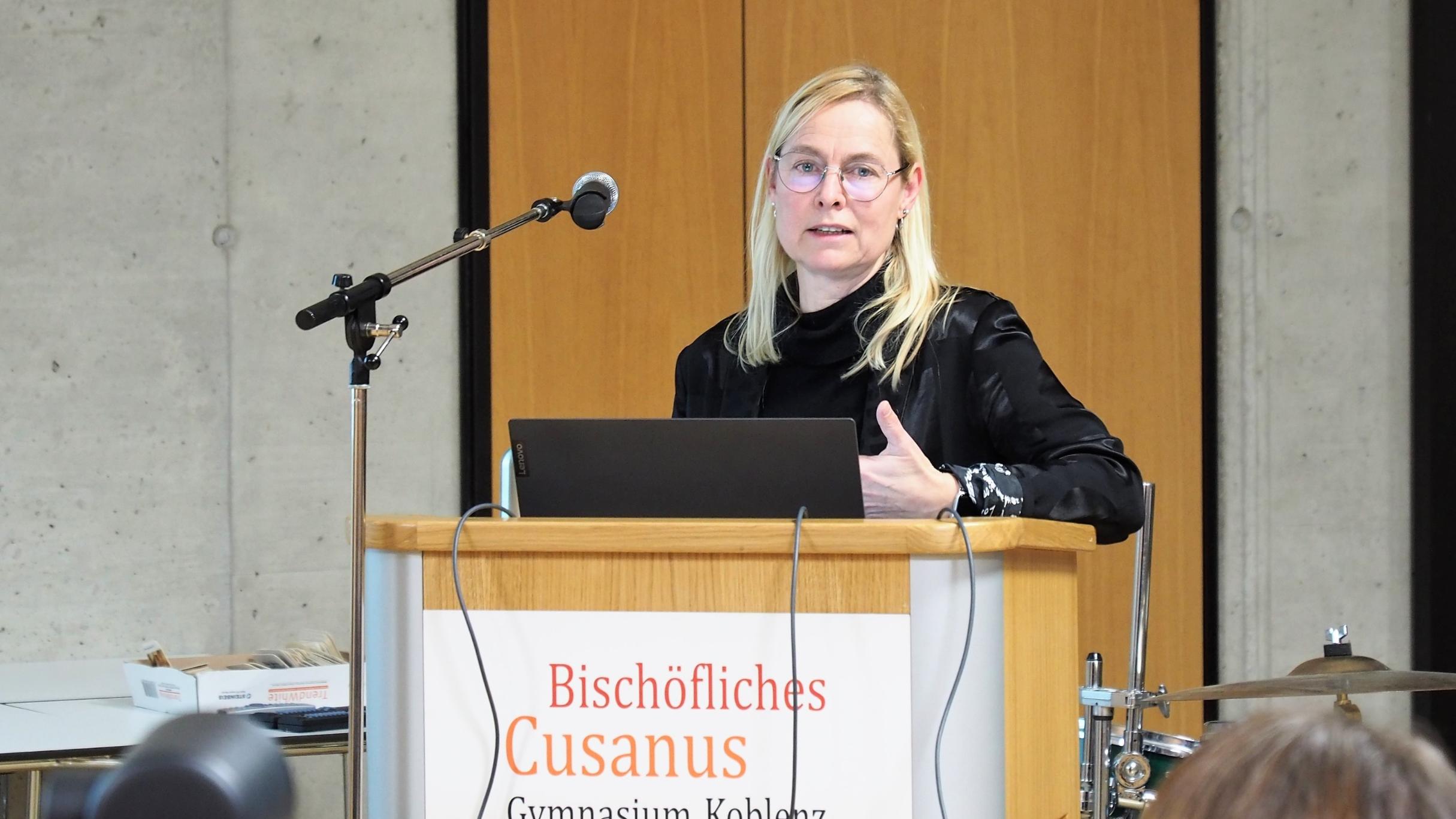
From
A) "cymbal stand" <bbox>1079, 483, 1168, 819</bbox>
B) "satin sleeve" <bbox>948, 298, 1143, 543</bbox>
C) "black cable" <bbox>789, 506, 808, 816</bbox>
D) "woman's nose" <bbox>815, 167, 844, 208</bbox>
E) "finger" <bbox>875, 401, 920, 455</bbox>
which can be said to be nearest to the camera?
"black cable" <bbox>789, 506, 808, 816</bbox>

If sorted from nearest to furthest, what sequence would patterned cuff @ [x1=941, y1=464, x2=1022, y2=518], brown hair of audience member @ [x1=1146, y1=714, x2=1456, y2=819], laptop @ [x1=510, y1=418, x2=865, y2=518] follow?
brown hair of audience member @ [x1=1146, y1=714, x2=1456, y2=819], laptop @ [x1=510, y1=418, x2=865, y2=518], patterned cuff @ [x1=941, y1=464, x2=1022, y2=518]

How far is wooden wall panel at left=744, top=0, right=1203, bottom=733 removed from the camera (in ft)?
12.9

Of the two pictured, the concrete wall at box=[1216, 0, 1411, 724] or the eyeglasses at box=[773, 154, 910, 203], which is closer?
the eyeglasses at box=[773, 154, 910, 203]

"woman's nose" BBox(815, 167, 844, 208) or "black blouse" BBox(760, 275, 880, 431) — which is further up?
"woman's nose" BBox(815, 167, 844, 208)

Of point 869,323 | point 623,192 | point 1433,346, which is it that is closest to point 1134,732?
point 869,323

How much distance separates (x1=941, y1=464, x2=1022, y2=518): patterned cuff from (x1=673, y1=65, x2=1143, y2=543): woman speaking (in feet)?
0.77

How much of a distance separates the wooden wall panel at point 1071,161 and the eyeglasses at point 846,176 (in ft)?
5.47

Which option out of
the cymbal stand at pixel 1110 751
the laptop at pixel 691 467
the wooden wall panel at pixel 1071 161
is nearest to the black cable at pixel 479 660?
the laptop at pixel 691 467

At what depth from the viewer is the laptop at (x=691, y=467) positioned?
55.4 inches

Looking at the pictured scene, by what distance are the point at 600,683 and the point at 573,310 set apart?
2.68 metres

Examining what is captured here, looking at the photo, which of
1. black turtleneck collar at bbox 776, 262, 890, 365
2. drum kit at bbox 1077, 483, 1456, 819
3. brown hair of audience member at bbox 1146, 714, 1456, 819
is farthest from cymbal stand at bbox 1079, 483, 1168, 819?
brown hair of audience member at bbox 1146, 714, 1456, 819

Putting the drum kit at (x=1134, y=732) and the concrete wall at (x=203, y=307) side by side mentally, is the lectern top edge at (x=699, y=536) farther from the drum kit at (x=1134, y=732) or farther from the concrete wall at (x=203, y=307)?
the concrete wall at (x=203, y=307)

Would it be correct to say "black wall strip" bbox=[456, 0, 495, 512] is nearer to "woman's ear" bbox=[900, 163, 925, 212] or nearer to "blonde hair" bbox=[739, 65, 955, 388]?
"blonde hair" bbox=[739, 65, 955, 388]

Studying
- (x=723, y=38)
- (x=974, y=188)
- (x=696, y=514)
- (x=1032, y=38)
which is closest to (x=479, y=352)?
(x=723, y=38)
